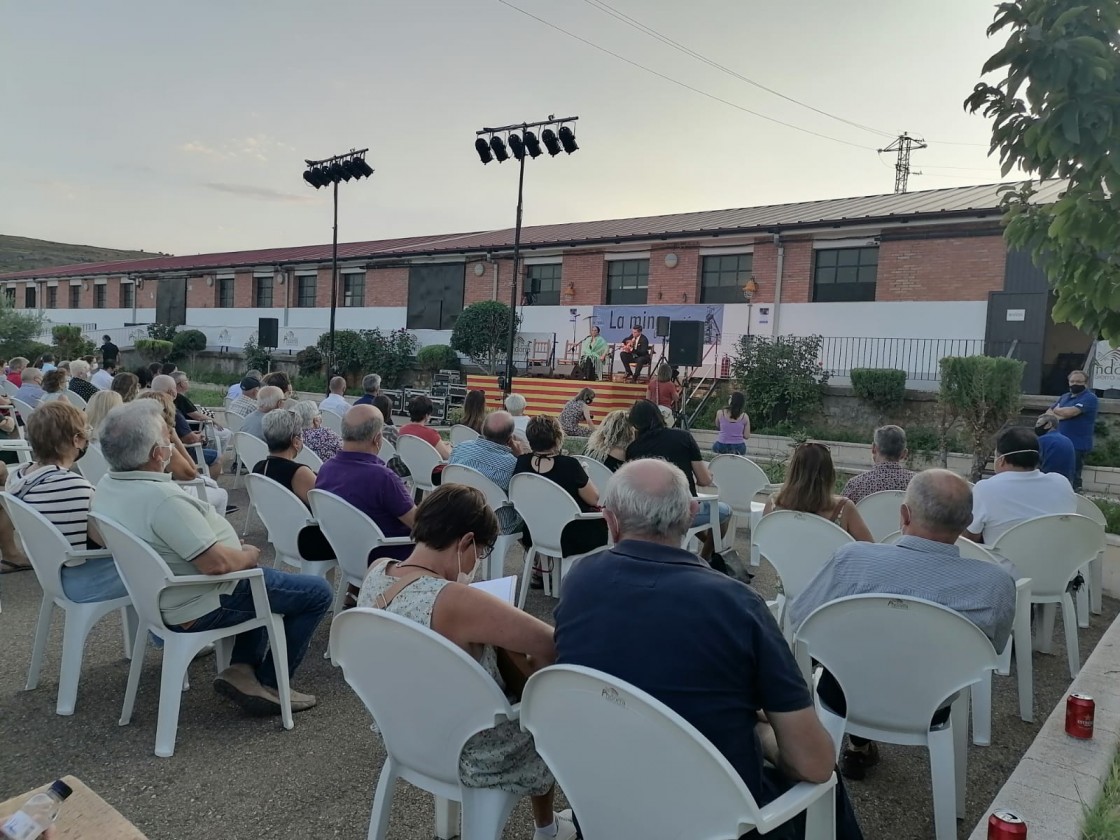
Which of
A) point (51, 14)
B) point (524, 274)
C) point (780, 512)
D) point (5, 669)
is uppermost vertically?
point (51, 14)

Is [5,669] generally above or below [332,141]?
below

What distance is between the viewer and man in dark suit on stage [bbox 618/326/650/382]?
50.6ft

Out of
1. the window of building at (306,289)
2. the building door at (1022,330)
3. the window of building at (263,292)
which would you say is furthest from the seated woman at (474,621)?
the window of building at (263,292)

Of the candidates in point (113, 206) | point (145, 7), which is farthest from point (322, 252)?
point (145, 7)

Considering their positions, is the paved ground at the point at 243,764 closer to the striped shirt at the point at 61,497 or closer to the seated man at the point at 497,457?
the striped shirt at the point at 61,497

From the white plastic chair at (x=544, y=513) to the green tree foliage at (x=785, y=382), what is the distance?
31.6 feet

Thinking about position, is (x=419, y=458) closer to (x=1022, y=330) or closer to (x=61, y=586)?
(x=61, y=586)

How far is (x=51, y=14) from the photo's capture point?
→ 30.5ft

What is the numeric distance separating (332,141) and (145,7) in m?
6.90

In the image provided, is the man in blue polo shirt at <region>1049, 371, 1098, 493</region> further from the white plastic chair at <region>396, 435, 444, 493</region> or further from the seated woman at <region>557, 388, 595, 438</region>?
the white plastic chair at <region>396, 435, 444, 493</region>

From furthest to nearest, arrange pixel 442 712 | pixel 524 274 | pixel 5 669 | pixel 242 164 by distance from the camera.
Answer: pixel 524 274 → pixel 242 164 → pixel 5 669 → pixel 442 712

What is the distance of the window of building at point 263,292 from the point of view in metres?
27.2

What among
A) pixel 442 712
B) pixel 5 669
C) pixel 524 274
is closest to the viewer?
pixel 442 712

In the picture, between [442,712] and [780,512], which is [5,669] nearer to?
[442,712]
